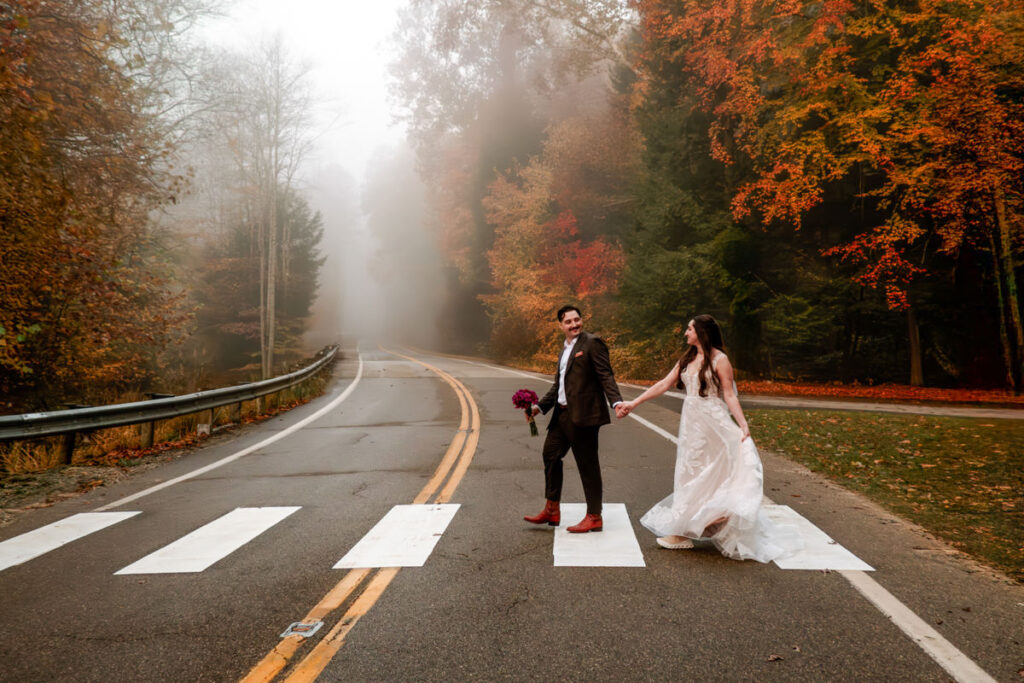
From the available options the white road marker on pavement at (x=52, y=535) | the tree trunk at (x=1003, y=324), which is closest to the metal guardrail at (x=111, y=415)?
the white road marker on pavement at (x=52, y=535)

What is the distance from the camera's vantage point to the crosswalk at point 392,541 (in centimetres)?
504

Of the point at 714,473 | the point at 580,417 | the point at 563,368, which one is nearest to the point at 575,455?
the point at 580,417

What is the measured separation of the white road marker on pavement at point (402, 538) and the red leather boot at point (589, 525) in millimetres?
1193

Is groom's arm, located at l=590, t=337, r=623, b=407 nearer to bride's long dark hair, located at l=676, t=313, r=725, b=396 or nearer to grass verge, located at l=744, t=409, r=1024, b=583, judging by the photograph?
bride's long dark hair, located at l=676, t=313, r=725, b=396

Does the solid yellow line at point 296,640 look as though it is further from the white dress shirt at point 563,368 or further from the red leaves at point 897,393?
the red leaves at point 897,393

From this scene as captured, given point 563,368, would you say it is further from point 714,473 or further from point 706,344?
point 714,473

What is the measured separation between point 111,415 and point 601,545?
8094mm

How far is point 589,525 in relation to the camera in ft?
19.0

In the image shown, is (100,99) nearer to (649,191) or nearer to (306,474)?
(306,474)

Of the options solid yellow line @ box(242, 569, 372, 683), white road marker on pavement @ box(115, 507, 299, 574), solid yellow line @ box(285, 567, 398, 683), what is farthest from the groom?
white road marker on pavement @ box(115, 507, 299, 574)

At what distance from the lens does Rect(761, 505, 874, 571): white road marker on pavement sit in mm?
4875

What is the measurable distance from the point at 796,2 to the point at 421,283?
172 feet

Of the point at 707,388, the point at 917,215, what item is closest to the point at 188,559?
the point at 707,388

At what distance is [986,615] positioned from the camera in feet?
13.1
